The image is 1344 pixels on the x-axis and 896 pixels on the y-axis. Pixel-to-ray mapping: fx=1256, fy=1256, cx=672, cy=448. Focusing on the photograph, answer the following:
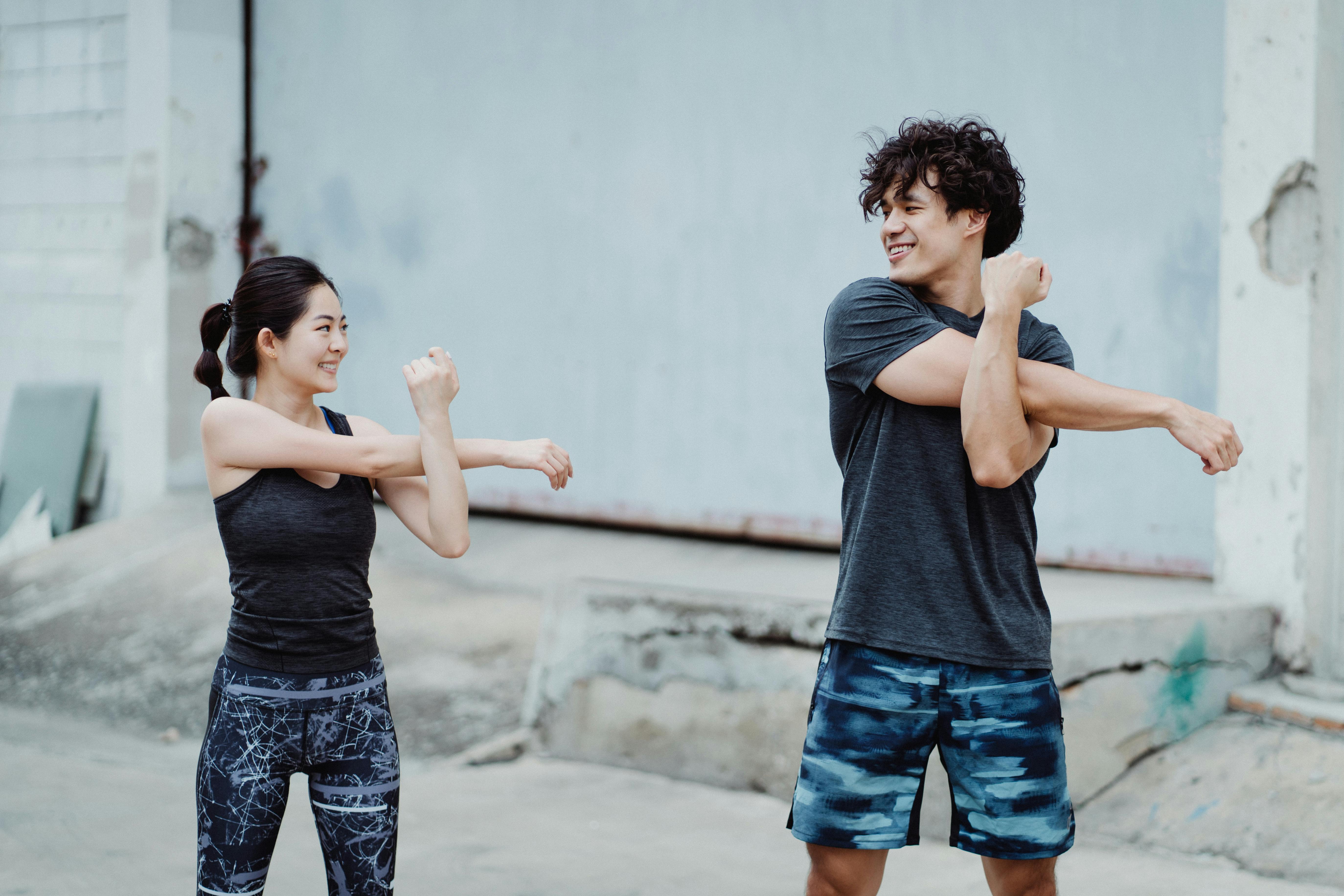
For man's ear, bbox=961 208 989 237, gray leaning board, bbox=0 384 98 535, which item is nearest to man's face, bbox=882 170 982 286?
man's ear, bbox=961 208 989 237

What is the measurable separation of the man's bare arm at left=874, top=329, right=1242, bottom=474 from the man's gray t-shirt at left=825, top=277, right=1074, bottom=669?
1.1 inches

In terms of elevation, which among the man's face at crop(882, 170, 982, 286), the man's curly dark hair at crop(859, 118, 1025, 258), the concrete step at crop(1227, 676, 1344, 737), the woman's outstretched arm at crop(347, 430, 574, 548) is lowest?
the concrete step at crop(1227, 676, 1344, 737)

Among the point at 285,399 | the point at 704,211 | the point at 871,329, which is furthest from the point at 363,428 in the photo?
the point at 704,211

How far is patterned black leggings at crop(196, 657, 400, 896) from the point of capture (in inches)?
76.9

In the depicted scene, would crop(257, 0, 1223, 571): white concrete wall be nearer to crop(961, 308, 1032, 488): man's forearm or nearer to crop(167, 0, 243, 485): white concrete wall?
crop(167, 0, 243, 485): white concrete wall

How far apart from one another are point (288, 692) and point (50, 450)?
234 inches

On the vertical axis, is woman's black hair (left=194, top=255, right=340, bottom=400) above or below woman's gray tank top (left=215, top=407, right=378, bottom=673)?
above

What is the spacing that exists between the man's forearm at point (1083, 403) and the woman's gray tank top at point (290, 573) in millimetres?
1104

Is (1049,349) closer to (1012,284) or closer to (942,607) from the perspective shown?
(1012,284)

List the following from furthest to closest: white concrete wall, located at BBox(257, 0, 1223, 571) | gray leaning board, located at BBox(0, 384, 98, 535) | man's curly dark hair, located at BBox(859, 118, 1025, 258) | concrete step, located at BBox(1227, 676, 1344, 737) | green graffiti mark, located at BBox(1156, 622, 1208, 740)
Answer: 1. gray leaning board, located at BBox(0, 384, 98, 535)
2. white concrete wall, located at BBox(257, 0, 1223, 571)
3. green graffiti mark, located at BBox(1156, 622, 1208, 740)
4. concrete step, located at BBox(1227, 676, 1344, 737)
5. man's curly dark hair, located at BBox(859, 118, 1025, 258)

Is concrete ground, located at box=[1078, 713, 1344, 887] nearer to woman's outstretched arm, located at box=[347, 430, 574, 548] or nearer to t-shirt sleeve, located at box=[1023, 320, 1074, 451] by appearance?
t-shirt sleeve, located at box=[1023, 320, 1074, 451]

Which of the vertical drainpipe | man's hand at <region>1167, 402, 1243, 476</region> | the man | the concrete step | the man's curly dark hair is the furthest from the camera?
the vertical drainpipe

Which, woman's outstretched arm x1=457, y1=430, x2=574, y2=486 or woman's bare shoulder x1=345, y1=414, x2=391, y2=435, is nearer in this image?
woman's outstretched arm x1=457, y1=430, x2=574, y2=486

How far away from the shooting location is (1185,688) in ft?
11.9
